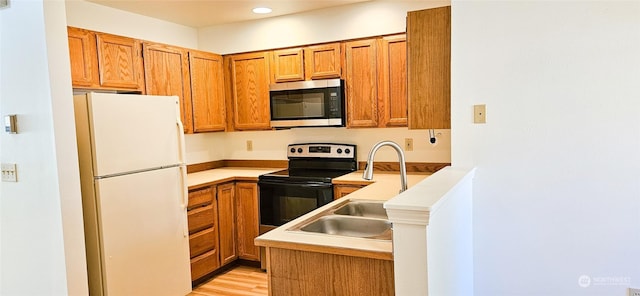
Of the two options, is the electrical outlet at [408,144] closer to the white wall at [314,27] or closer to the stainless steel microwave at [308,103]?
the stainless steel microwave at [308,103]

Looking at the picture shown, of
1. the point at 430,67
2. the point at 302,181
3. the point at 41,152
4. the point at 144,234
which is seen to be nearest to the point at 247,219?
the point at 302,181

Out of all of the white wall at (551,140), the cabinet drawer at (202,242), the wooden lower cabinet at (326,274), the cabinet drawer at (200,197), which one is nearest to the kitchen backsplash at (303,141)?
the cabinet drawer at (200,197)

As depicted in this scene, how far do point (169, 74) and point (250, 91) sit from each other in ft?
2.50

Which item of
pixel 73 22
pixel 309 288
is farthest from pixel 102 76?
pixel 309 288

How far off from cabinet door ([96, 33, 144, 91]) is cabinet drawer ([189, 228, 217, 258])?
48.9 inches

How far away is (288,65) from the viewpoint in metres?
3.63

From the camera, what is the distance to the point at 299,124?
140 inches

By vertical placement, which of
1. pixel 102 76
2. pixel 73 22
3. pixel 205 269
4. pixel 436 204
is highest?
pixel 73 22

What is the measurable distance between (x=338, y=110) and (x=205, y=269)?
1.72m

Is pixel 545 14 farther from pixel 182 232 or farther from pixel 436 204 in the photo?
pixel 182 232

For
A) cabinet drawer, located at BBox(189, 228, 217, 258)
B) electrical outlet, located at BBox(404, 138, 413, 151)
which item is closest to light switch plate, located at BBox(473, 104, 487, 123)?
electrical outlet, located at BBox(404, 138, 413, 151)

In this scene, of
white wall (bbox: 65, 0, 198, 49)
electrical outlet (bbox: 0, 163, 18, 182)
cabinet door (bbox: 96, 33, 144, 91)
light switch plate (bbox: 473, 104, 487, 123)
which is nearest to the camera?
A: light switch plate (bbox: 473, 104, 487, 123)

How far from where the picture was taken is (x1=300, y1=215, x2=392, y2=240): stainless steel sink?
1.87 meters

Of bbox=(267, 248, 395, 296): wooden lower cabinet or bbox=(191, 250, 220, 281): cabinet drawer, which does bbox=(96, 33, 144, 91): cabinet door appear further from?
bbox=(267, 248, 395, 296): wooden lower cabinet
